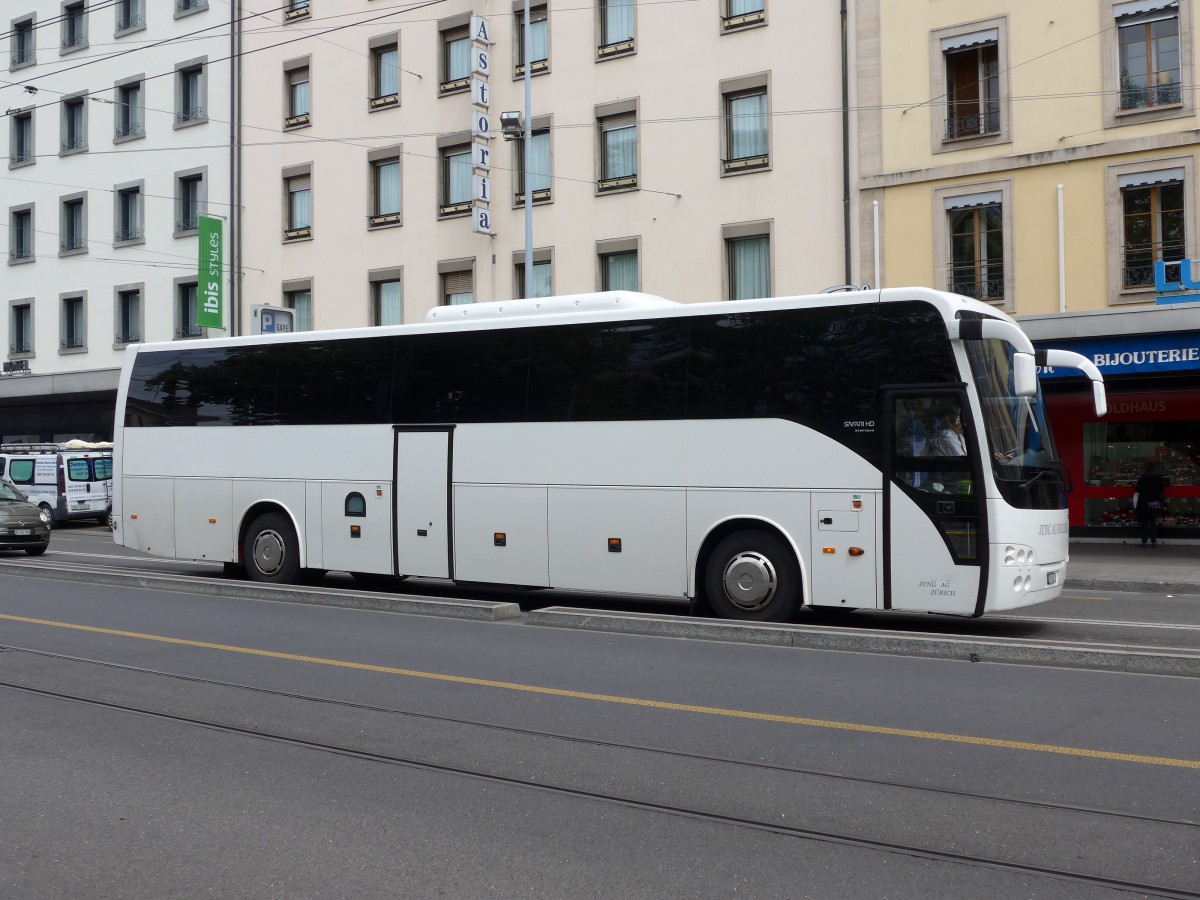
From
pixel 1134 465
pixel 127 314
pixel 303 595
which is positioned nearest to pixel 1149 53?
pixel 1134 465

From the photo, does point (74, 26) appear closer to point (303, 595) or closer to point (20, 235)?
point (20, 235)

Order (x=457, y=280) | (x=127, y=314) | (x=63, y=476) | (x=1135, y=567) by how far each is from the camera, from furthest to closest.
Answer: (x=127, y=314) → (x=63, y=476) → (x=457, y=280) → (x=1135, y=567)

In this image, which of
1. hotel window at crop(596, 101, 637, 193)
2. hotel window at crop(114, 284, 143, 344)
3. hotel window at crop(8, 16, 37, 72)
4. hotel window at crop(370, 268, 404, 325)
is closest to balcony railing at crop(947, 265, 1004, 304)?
hotel window at crop(596, 101, 637, 193)

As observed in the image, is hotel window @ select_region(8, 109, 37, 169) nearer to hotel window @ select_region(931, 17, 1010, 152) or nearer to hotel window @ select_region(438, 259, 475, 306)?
hotel window @ select_region(438, 259, 475, 306)

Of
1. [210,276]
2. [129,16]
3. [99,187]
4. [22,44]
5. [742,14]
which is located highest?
[22,44]

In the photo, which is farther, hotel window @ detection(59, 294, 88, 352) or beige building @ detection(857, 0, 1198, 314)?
hotel window @ detection(59, 294, 88, 352)

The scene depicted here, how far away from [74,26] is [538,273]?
67.1 feet

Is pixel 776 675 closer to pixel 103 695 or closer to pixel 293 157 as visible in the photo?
pixel 103 695

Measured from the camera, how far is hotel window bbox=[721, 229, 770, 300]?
2522 cm

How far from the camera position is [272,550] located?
16016 millimetres

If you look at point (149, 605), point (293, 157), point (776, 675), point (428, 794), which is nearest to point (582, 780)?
point (428, 794)

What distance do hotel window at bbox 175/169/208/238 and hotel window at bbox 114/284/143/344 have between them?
2.66 metres

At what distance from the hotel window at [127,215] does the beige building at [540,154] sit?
15.7 ft

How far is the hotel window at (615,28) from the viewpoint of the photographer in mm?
26977
